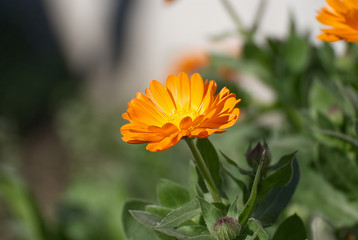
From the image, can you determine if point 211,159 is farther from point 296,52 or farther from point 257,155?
point 296,52

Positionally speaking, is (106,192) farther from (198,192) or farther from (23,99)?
(23,99)

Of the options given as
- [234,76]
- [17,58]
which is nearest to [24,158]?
[17,58]

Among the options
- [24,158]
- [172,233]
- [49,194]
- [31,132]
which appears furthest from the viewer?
[31,132]

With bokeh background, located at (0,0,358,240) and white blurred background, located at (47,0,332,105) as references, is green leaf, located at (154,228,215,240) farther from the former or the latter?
white blurred background, located at (47,0,332,105)

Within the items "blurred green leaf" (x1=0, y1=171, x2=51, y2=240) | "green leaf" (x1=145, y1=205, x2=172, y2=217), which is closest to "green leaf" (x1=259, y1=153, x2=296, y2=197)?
"green leaf" (x1=145, y1=205, x2=172, y2=217)

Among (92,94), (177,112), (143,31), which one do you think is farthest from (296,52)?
(92,94)

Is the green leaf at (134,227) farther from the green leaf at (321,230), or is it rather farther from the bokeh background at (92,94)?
the bokeh background at (92,94)
